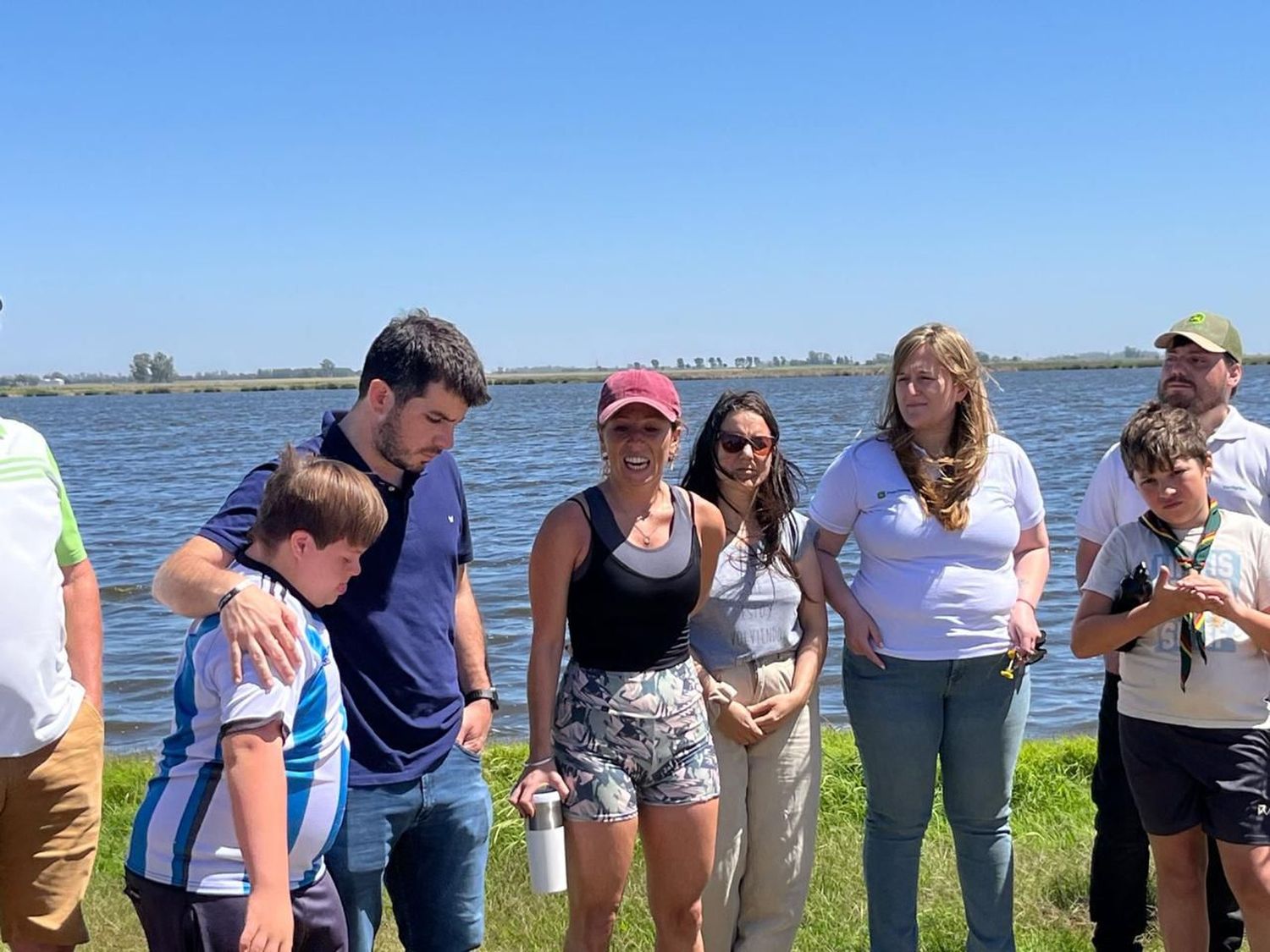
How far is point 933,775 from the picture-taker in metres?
4.02

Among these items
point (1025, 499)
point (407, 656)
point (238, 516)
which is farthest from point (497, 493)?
point (238, 516)

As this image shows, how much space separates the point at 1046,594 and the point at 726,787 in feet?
32.0

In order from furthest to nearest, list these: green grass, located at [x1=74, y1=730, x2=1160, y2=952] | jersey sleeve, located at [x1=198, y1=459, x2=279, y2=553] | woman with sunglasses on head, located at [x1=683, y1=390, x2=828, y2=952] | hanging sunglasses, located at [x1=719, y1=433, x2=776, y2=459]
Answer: green grass, located at [x1=74, y1=730, x2=1160, y2=952] < hanging sunglasses, located at [x1=719, y1=433, x2=776, y2=459] < woman with sunglasses on head, located at [x1=683, y1=390, x2=828, y2=952] < jersey sleeve, located at [x1=198, y1=459, x2=279, y2=553]

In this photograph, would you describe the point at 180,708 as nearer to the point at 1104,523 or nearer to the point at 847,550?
the point at 1104,523

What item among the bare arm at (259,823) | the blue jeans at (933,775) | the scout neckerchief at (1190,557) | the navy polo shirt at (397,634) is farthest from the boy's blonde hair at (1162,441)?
the bare arm at (259,823)

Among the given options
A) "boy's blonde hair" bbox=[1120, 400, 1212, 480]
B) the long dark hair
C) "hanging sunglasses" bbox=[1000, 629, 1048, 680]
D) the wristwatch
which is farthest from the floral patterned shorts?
"boy's blonde hair" bbox=[1120, 400, 1212, 480]

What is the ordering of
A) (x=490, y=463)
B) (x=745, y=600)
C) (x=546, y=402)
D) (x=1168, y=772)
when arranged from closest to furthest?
(x=1168, y=772) → (x=745, y=600) → (x=490, y=463) → (x=546, y=402)

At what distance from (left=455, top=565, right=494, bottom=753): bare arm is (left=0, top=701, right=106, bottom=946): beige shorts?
1047mm

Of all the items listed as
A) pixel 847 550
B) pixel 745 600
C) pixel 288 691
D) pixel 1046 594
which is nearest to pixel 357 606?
pixel 288 691

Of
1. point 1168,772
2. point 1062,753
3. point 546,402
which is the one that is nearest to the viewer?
point 1168,772

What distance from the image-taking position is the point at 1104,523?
4180 millimetres

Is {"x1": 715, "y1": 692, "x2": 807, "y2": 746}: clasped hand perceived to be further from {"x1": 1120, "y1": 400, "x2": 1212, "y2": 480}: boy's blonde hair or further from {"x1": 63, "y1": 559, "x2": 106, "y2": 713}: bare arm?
{"x1": 63, "y1": 559, "x2": 106, "y2": 713}: bare arm

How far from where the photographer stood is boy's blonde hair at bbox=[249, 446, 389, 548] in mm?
2615

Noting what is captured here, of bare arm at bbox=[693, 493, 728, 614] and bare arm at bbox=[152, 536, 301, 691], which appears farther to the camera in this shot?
bare arm at bbox=[693, 493, 728, 614]
